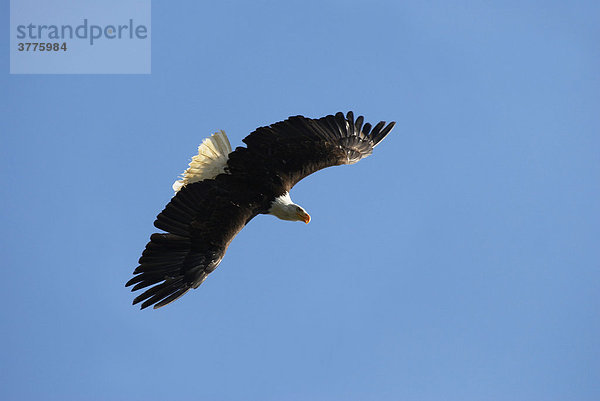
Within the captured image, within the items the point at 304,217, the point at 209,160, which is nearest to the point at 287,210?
the point at 304,217

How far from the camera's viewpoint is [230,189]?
9281 millimetres

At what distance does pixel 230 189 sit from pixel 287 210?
823 millimetres

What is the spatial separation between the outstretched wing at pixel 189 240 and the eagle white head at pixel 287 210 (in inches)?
18.7

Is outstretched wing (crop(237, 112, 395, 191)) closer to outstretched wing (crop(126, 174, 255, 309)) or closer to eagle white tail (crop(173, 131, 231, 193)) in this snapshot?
eagle white tail (crop(173, 131, 231, 193))

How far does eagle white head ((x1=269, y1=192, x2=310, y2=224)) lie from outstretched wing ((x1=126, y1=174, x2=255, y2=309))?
48cm

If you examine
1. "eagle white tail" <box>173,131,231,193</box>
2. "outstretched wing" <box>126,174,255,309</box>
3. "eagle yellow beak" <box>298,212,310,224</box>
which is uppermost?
"eagle white tail" <box>173,131,231,193</box>

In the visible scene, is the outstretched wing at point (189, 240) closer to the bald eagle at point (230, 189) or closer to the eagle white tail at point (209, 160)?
the bald eagle at point (230, 189)

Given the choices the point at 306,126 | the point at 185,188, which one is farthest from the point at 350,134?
the point at 185,188

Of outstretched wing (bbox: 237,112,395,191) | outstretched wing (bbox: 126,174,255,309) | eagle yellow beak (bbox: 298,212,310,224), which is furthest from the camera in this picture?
eagle yellow beak (bbox: 298,212,310,224)

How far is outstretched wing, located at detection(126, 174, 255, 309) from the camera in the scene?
8.48 metres

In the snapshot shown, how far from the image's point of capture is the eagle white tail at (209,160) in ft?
32.3

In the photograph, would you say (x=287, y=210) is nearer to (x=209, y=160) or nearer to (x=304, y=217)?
(x=304, y=217)

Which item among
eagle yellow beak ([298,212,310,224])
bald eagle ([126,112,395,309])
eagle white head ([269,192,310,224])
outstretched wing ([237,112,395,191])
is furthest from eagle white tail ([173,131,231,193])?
eagle yellow beak ([298,212,310,224])

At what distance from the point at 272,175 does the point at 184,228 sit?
138 centimetres
